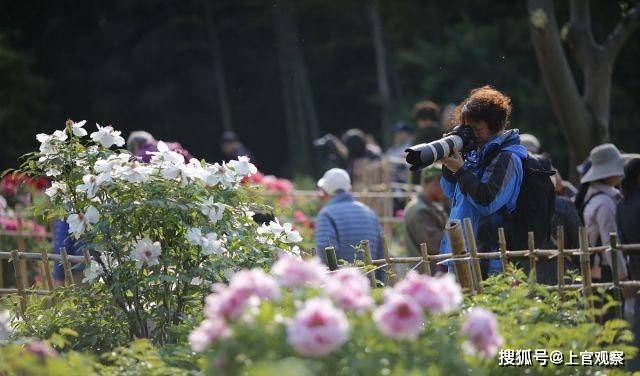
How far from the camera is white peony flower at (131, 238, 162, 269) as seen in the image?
4.71 m

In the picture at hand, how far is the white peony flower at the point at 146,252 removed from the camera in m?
4.71

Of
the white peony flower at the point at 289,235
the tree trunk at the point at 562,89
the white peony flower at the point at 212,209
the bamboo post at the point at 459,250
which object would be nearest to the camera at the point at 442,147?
the bamboo post at the point at 459,250

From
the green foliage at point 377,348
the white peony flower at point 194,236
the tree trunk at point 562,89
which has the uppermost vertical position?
the tree trunk at point 562,89

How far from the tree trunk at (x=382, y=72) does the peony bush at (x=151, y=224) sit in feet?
63.0

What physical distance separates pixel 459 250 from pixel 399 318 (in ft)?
6.75

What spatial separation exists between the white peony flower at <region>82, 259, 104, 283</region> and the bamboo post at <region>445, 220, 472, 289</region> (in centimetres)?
147

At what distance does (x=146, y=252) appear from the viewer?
4711mm

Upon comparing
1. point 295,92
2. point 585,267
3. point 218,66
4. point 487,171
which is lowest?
point 585,267

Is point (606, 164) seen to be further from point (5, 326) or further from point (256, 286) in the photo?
point (256, 286)

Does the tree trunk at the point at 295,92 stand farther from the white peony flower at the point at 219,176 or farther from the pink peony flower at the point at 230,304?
the pink peony flower at the point at 230,304

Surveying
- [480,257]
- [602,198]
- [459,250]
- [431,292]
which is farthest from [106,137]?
[602,198]

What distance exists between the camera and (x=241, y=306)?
3.00 meters

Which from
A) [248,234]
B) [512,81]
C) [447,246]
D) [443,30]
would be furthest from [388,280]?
[443,30]

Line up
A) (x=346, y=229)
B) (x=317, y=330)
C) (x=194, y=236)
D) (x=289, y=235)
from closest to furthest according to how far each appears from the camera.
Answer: (x=317, y=330), (x=194, y=236), (x=289, y=235), (x=346, y=229)
